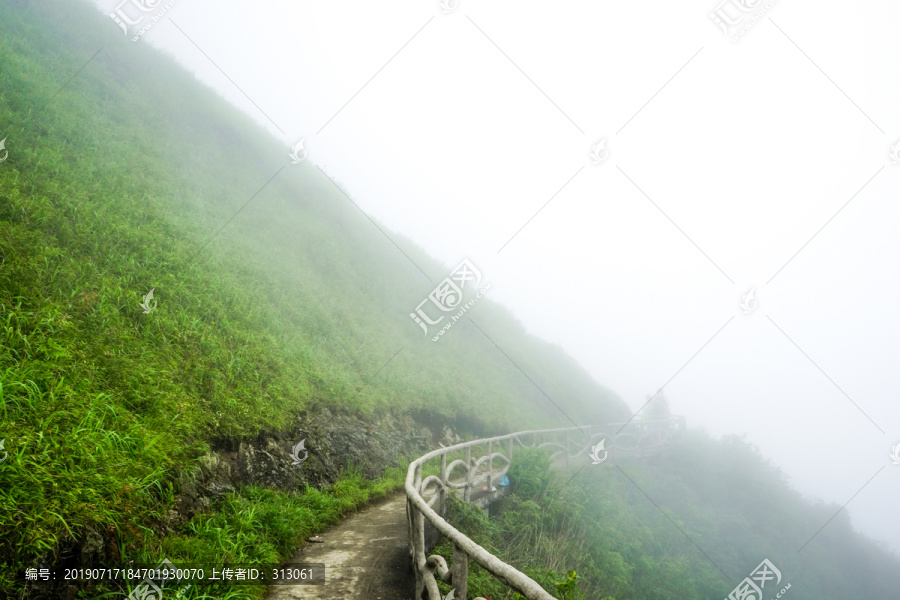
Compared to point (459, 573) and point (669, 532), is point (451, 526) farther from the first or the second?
point (669, 532)

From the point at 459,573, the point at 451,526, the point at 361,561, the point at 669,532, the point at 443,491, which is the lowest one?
the point at 361,561

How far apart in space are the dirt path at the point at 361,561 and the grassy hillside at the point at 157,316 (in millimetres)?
486

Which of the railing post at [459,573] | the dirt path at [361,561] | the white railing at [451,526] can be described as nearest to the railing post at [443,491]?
the white railing at [451,526]

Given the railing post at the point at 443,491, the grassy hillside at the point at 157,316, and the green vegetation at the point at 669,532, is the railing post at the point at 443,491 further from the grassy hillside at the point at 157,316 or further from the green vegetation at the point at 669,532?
the grassy hillside at the point at 157,316

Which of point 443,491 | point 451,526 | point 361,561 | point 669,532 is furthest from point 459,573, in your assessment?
point 669,532

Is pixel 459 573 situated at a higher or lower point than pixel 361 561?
higher

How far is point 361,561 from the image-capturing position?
219 inches

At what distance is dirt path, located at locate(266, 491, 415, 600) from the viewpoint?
472cm

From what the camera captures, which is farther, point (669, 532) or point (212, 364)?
point (669, 532)

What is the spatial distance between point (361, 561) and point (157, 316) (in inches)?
228

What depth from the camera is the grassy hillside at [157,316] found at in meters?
4.29

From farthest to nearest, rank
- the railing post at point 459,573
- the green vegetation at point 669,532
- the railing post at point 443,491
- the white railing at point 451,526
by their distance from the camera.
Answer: the green vegetation at point 669,532 → the railing post at point 443,491 → the railing post at point 459,573 → the white railing at point 451,526

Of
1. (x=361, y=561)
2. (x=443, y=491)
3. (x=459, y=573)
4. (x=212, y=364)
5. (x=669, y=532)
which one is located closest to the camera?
(x=459, y=573)

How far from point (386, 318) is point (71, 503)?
A: 55.1ft
